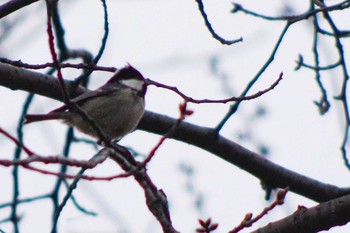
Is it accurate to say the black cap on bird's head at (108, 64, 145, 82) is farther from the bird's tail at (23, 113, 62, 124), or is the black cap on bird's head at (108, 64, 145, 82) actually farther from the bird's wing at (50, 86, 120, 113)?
the bird's tail at (23, 113, 62, 124)

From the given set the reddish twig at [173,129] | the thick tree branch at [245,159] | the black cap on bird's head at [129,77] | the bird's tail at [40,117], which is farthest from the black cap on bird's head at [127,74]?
the reddish twig at [173,129]

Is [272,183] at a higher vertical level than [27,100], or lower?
lower

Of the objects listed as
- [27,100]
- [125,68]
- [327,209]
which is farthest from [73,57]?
[327,209]

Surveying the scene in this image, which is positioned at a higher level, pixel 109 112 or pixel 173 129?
pixel 109 112

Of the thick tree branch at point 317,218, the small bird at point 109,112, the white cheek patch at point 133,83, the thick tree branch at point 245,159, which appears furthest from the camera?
the white cheek patch at point 133,83

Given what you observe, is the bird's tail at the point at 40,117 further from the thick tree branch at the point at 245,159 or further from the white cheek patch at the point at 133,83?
the white cheek patch at the point at 133,83

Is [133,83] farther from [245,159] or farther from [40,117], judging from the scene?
[245,159]

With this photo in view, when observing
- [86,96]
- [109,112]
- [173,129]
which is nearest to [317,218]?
[173,129]

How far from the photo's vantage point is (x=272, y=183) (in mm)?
5004

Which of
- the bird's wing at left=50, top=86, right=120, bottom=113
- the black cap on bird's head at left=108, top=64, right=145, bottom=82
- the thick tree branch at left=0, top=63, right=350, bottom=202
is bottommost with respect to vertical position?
the thick tree branch at left=0, top=63, right=350, bottom=202

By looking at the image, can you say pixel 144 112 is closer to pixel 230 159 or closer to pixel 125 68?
pixel 230 159

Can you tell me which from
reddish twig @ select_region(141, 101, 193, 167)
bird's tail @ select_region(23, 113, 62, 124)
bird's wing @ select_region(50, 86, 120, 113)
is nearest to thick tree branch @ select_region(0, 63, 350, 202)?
bird's wing @ select_region(50, 86, 120, 113)

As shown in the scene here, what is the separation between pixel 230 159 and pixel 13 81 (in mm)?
1619

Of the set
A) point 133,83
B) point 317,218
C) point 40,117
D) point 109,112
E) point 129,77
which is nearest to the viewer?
point 317,218
